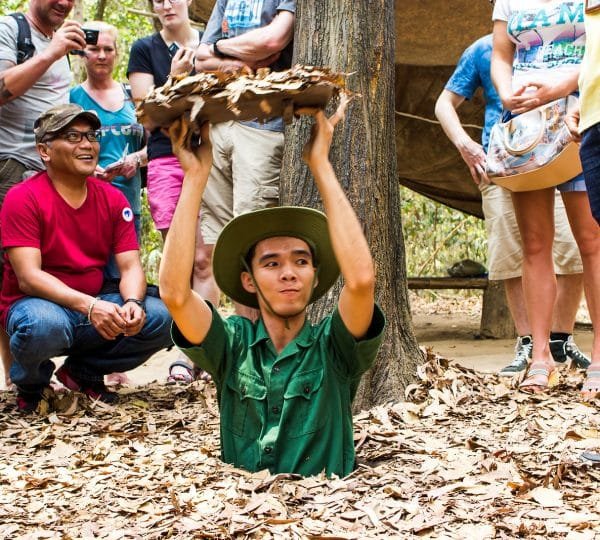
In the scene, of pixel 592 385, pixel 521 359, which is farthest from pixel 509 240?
pixel 592 385

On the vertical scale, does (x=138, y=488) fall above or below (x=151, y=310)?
below

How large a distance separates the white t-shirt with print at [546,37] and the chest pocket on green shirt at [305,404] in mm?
1842

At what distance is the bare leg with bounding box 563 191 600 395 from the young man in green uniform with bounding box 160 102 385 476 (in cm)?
166

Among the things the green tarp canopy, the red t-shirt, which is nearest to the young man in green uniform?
the red t-shirt

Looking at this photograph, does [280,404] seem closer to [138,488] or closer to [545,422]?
[138,488]

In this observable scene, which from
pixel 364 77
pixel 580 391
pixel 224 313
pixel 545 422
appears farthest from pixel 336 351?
pixel 224 313

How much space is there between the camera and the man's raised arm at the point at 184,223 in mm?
2883

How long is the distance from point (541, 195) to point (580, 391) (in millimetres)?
995

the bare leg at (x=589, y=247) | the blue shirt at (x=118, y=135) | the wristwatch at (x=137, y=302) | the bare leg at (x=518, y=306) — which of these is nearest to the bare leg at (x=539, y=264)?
the bare leg at (x=589, y=247)

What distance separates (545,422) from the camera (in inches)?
154

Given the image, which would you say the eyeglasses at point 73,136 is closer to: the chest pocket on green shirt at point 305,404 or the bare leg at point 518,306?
the chest pocket on green shirt at point 305,404

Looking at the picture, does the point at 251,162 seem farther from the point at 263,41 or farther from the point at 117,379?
the point at 117,379

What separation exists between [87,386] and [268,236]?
2182mm

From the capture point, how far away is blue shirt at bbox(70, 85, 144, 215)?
552cm
